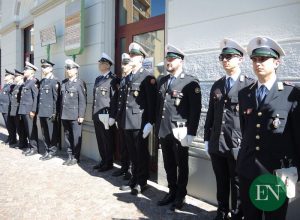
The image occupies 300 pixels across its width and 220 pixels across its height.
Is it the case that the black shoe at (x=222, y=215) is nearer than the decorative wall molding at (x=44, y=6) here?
Yes

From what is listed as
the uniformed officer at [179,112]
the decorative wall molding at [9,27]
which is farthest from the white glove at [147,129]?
the decorative wall molding at [9,27]

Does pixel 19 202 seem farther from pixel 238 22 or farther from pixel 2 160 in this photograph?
pixel 238 22

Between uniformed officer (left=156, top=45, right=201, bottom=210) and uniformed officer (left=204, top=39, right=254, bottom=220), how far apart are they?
1.06ft

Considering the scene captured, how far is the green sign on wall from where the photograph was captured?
6621 mm

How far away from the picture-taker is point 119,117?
4816 mm

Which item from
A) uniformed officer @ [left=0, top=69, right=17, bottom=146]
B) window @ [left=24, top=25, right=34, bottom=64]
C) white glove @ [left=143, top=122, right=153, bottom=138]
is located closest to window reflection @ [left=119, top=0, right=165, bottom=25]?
white glove @ [left=143, top=122, right=153, bottom=138]

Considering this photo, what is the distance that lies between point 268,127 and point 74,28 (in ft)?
17.8

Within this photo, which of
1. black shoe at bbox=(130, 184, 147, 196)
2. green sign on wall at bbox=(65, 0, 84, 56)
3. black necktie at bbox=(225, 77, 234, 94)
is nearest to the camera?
black necktie at bbox=(225, 77, 234, 94)

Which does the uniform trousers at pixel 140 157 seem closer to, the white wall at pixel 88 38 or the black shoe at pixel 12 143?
the white wall at pixel 88 38

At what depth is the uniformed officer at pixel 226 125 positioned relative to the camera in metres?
3.14

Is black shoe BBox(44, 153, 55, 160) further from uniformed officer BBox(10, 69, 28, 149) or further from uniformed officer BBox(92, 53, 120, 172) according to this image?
uniformed officer BBox(10, 69, 28, 149)

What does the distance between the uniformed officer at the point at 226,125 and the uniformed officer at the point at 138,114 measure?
3.99 feet

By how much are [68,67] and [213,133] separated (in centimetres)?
378

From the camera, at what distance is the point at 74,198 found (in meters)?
4.31
